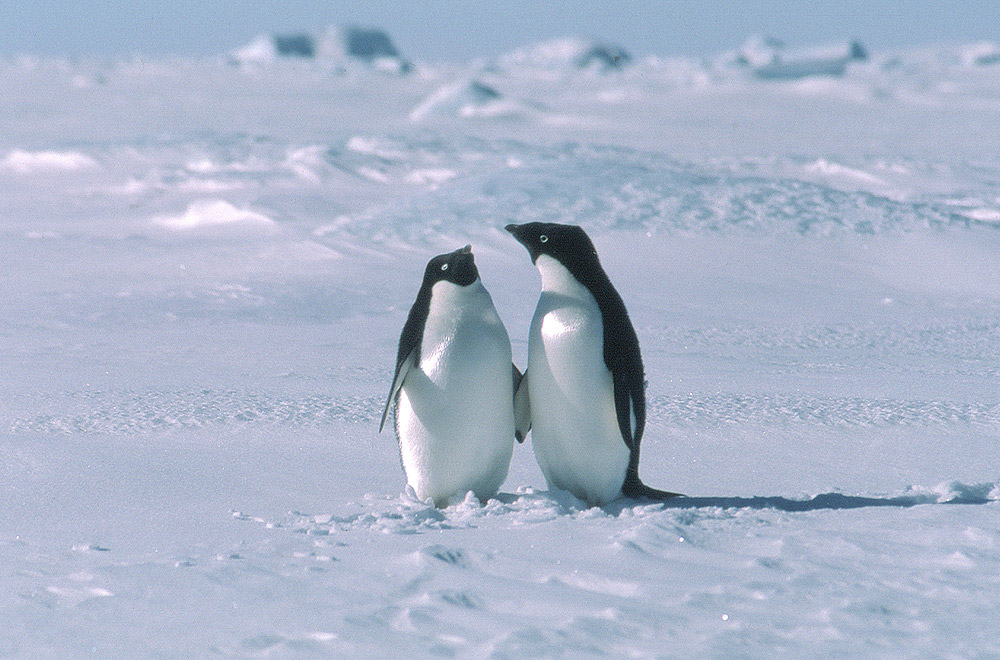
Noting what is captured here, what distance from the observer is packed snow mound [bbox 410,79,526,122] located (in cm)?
1689

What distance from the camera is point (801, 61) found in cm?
3011

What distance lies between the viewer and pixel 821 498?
2.21m

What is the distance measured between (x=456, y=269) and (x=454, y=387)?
0.24 meters

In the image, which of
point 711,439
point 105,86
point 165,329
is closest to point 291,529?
point 711,439

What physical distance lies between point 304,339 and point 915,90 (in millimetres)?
19709

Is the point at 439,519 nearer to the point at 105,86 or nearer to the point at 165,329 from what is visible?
the point at 165,329

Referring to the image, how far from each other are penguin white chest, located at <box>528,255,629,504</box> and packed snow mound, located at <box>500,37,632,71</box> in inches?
1185

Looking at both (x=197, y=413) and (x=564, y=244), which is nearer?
(x=564, y=244)

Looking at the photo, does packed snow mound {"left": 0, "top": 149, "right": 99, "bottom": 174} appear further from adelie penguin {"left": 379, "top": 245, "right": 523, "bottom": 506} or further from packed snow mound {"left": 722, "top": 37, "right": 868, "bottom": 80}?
packed snow mound {"left": 722, "top": 37, "right": 868, "bottom": 80}

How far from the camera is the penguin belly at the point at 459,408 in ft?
7.07

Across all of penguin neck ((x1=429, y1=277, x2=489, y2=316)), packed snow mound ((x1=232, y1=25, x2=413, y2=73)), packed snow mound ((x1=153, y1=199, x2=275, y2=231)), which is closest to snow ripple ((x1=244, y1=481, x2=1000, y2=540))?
penguin neck ((x1=429, y1=277, x2=489, y2=316))

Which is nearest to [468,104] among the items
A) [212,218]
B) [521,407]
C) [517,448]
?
[212,218]

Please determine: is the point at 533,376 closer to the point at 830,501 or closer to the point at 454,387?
the point at 454,387

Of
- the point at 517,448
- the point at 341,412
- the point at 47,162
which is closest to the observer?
the point at 517,448
